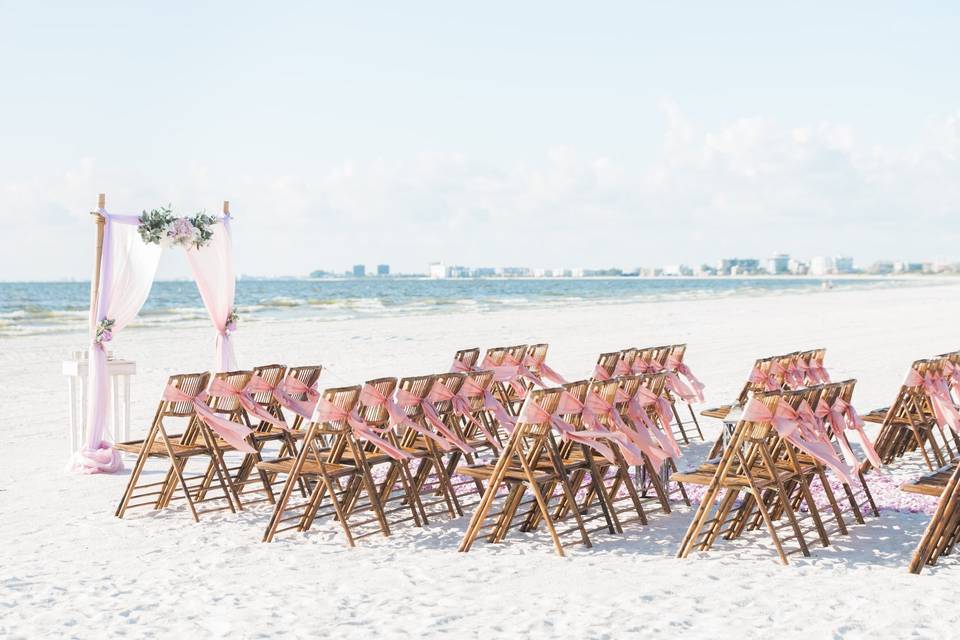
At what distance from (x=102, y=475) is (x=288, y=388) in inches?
81.3

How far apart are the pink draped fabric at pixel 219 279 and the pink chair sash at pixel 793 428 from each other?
613cm

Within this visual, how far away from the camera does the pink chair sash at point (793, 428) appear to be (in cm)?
569

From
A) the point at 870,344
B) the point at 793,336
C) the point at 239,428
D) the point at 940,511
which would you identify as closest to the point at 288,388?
the point at 239,428

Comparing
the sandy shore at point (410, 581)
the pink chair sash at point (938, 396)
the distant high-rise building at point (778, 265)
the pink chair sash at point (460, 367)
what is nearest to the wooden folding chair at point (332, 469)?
the sandy shore at point (410, 581)

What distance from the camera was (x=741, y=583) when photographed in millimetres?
5344

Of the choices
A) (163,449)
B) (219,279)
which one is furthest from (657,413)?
(219,279)

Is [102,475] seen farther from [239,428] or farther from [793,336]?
[793,336]

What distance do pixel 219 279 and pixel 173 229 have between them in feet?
3.81

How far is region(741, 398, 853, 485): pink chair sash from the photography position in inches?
224

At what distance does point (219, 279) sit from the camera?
1051 centimetres

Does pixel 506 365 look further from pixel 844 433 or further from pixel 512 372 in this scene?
pixel 844 433

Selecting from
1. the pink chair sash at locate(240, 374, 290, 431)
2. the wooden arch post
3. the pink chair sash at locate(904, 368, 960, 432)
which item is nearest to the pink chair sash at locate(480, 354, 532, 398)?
the pink chair sash at locate(240, 374, 290, 431)

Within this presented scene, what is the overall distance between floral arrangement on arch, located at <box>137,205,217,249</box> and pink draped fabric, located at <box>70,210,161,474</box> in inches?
3.6

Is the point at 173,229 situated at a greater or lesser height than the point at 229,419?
greater
